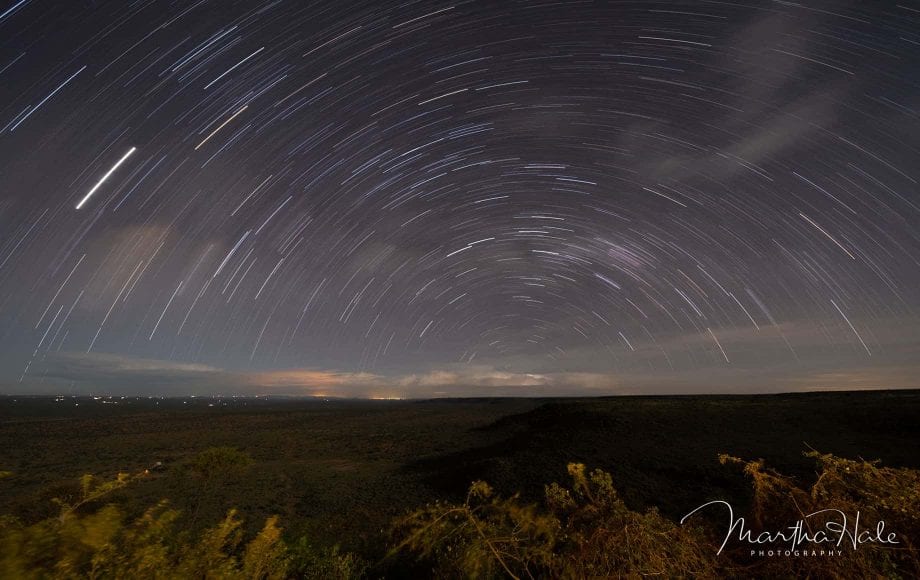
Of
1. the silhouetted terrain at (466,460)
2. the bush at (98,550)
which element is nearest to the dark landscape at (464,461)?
the silhouetted terrain at (466,460)

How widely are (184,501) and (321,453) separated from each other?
616 inches

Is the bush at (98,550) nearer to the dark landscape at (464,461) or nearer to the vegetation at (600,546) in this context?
the vegetation at (600,546)

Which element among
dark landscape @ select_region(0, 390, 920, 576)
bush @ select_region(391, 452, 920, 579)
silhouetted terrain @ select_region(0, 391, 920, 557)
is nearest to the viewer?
bush @ select_region(391, 452, 920, 579)

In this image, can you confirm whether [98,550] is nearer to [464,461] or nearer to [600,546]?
[600,546]

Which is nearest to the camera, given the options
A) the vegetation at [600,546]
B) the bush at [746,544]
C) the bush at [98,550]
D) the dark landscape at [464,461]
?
the bush at [98,550]

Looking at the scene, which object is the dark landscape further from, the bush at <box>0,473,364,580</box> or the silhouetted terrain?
the bush at <box>0,473,364,580</box>

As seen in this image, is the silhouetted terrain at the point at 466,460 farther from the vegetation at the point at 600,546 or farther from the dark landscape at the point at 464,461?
the vegetation at the point at 600,546

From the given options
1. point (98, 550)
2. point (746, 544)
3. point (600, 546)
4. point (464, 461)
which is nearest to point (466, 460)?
point (464, 461)

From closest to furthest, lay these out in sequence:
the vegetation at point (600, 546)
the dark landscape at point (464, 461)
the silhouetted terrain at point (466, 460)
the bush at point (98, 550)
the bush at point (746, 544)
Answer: the bush at point (98, 550), the vegetation at point (600, 546), the bush at point (746, 544), the dark landscape at point (464, 461), the silhouetted terrain at point (466, 460)

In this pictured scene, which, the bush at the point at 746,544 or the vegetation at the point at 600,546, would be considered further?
the bush at the point at 746,544

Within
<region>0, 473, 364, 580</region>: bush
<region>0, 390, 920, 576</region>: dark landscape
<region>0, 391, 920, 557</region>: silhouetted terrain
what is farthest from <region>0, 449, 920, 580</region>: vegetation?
<region>0, 391, 920, 557</region>: silhouetted terrain

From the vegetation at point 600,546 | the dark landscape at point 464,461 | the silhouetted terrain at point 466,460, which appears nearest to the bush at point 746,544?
the vegetation at point 600,546

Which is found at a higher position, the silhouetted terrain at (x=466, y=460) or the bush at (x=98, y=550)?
the bush at (x=98, y=550)

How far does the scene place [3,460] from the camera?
3319cm
